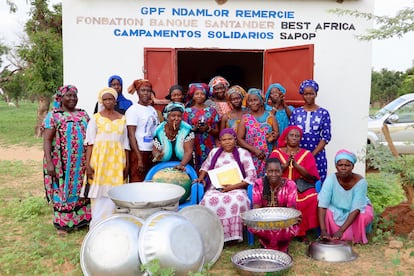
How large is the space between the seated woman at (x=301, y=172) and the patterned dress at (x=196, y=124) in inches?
32.2

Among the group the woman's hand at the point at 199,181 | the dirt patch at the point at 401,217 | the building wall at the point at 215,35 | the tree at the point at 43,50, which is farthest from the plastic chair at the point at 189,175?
the tree at the point at 43,50

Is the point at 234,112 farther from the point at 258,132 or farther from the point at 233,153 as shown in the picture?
the point at 233,153

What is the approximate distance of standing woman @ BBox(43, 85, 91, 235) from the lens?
4574 millimetres

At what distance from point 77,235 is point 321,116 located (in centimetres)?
302

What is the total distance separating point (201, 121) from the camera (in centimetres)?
497

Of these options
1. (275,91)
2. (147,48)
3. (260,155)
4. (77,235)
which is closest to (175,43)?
(147,48)

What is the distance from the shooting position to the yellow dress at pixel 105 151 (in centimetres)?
453

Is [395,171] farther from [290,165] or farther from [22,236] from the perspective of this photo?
[22,236]

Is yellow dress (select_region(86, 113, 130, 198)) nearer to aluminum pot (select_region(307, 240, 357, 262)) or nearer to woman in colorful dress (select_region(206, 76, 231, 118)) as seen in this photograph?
woman in colorful dress (select_region(206, 76, 231, 118))

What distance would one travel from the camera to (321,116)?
499cm

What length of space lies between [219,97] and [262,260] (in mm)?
2144

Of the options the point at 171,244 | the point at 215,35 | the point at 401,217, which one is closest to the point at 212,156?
the point at 171,244

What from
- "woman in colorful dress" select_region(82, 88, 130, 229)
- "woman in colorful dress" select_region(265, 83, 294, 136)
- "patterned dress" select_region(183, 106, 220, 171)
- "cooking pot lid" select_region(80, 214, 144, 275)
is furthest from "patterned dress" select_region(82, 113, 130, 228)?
"woman in colorful dress" select_region(265, 83, 294, 136)

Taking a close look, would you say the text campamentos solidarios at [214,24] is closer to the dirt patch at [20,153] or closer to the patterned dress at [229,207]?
the patterned dress at [229,207]
